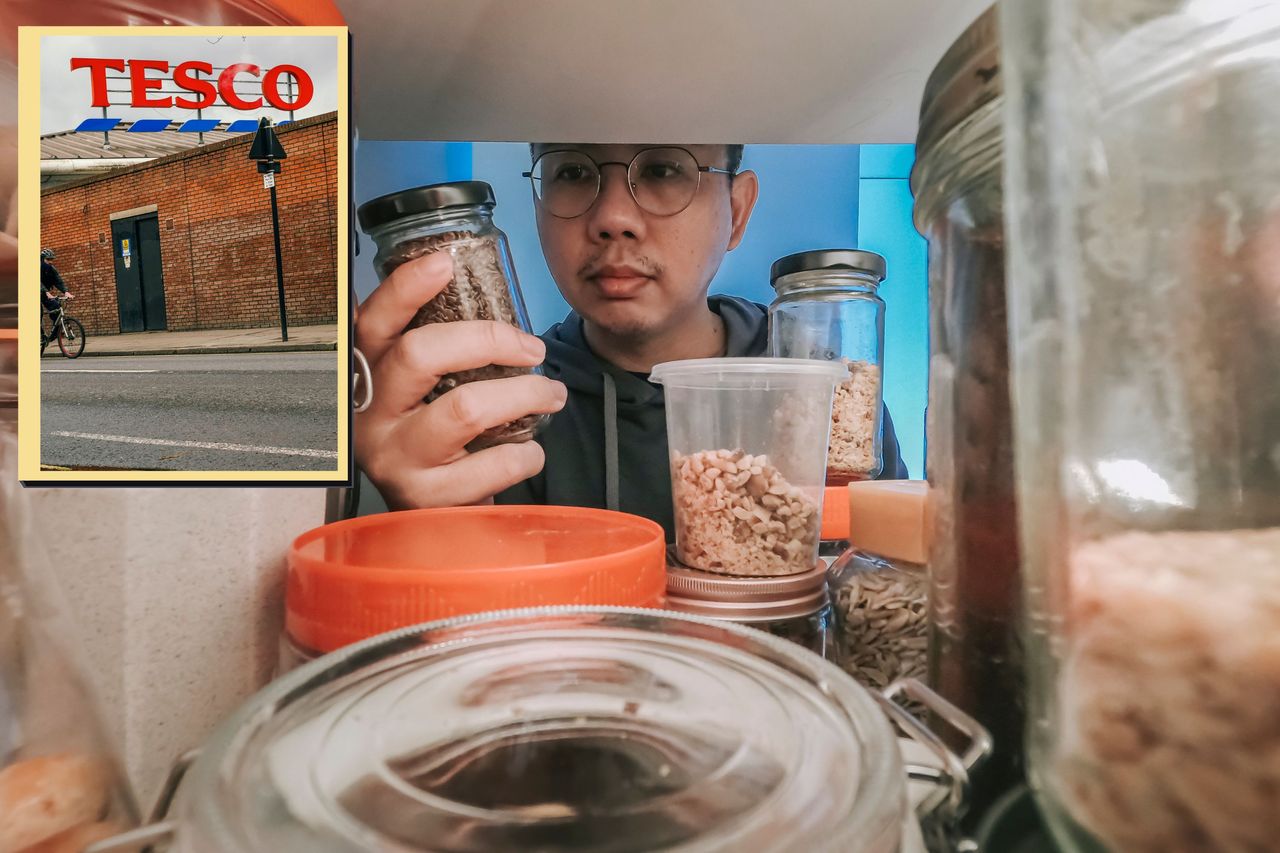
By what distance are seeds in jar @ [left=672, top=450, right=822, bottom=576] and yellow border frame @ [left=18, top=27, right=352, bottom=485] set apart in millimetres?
217

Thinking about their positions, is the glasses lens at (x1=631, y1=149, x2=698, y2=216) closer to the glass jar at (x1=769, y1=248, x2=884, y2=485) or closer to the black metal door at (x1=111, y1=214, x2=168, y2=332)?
the glass jar at (x1=769, y1=248, x2=884, y2=485)

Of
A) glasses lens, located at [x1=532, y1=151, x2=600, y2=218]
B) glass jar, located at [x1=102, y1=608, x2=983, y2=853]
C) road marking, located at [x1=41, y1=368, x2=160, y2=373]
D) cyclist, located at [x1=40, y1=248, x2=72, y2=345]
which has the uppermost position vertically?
glasses lens, located at [x1=532, y1=151, x2=600, y2=218]

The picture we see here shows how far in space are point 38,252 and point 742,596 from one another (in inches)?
14.9

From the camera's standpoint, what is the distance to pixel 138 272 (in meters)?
0.32

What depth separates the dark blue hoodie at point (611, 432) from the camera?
2.35ft

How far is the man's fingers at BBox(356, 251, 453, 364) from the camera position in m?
0.43

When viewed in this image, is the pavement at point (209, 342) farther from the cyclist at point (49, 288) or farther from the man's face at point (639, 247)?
the man's face at point (639, 247)

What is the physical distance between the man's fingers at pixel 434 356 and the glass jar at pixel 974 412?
278mm

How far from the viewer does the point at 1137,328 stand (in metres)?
0.15

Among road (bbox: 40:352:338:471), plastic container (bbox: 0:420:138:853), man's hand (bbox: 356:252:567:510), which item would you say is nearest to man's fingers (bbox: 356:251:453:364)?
man's hand (bbox: 356:252:567:510)

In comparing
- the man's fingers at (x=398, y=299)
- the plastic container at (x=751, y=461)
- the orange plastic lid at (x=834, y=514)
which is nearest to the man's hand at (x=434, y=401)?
the man's fingers at (x=398, y=299)

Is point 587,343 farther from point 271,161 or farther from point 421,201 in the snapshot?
point 271,161

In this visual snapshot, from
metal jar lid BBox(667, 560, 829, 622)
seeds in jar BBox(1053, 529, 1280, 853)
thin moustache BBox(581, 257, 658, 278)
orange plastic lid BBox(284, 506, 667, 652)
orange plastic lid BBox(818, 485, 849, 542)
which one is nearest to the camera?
seeds in jar BBox(1053, 529, 1280, 853)

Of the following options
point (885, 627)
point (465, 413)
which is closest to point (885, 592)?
point (885, 627)
